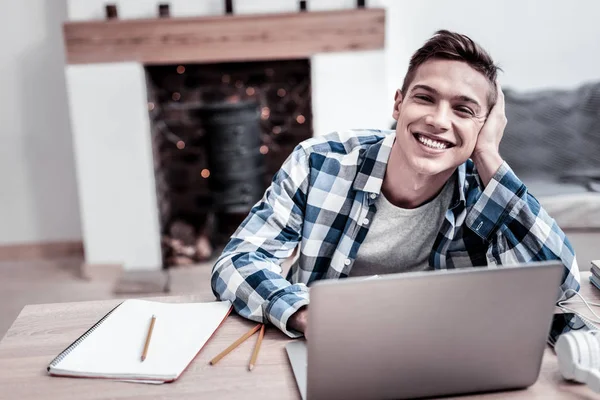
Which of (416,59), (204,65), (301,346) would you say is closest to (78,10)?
(204,65)

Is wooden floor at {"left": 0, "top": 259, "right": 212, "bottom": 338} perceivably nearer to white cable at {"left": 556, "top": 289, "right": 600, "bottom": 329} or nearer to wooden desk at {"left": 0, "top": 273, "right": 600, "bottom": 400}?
wooden desk at {"left": 0, "top": 273, "right": 600, "bottom": 400}

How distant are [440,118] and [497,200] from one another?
0.20m

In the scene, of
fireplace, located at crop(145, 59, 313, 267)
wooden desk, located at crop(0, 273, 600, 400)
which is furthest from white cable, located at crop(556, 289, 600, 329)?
fireplace, located at crop(145, 59, 313, 267)

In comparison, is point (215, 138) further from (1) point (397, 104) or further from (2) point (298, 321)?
(2) point (298, 321)

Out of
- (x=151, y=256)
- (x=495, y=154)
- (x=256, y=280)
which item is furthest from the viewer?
(x=151, y=256)

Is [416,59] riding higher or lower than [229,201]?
higher

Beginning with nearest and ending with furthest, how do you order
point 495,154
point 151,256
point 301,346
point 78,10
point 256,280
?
point 301,346 < point 256,280 < point 495,154 < point 78,10 < point 151,256

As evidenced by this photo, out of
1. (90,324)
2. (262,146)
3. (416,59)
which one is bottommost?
(262,146)

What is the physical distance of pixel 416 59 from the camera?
139 cm

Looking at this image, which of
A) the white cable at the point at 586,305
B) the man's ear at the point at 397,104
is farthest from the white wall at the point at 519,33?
the white cable at the point at 586,305

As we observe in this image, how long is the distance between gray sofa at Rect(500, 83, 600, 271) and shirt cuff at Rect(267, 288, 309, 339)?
1.96 m

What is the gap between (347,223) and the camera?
4.82ft

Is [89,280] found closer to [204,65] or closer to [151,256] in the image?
[151,256]

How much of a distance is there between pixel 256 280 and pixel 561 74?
2.78m
